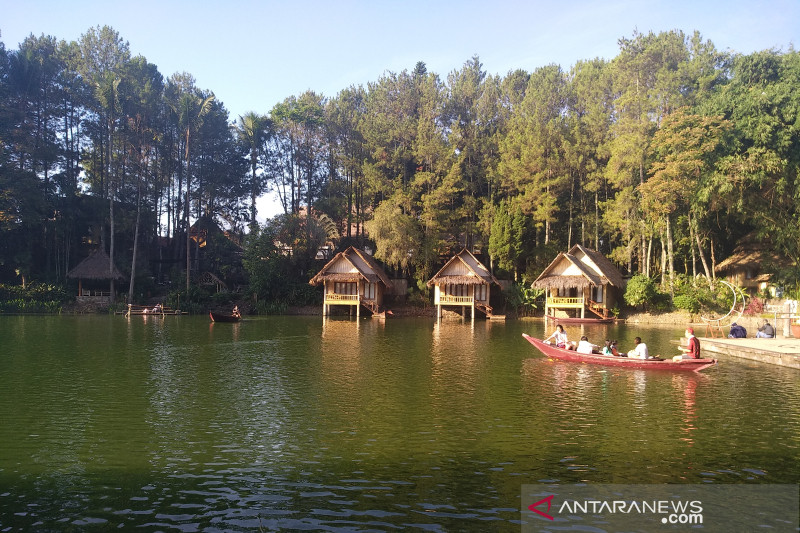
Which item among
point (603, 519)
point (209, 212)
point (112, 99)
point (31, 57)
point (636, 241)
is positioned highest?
point (31, 57)

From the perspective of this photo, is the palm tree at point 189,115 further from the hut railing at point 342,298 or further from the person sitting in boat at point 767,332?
the person sitting in boat at point 767,332

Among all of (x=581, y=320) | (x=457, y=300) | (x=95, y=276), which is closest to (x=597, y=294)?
(x=581, y=320)

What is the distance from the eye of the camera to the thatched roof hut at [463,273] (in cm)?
3894

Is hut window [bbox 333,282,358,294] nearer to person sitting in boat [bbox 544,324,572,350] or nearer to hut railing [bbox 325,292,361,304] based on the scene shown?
hut railing [bbox 325,292,361,304]

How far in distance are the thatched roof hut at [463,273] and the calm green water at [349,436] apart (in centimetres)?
1946

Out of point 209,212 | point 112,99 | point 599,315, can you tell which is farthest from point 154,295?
point 599,315

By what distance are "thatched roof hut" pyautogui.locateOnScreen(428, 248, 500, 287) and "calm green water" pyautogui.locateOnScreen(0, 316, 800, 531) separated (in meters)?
19.5

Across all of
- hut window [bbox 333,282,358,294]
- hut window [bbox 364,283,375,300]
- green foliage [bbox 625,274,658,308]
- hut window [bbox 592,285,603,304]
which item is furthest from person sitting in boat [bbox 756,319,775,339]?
hut window [bbox 333,282,358,294]

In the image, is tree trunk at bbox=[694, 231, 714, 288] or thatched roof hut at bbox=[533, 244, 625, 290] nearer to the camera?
thatched roof hut at bbox=[533, 244, 625, 290]

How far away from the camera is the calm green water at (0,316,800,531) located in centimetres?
725

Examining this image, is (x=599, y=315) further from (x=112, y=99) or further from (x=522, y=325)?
(x=112, y=99)

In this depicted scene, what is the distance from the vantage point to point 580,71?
158 feet

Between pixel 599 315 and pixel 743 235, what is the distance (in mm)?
14212

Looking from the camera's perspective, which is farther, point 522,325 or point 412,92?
point 412,92
